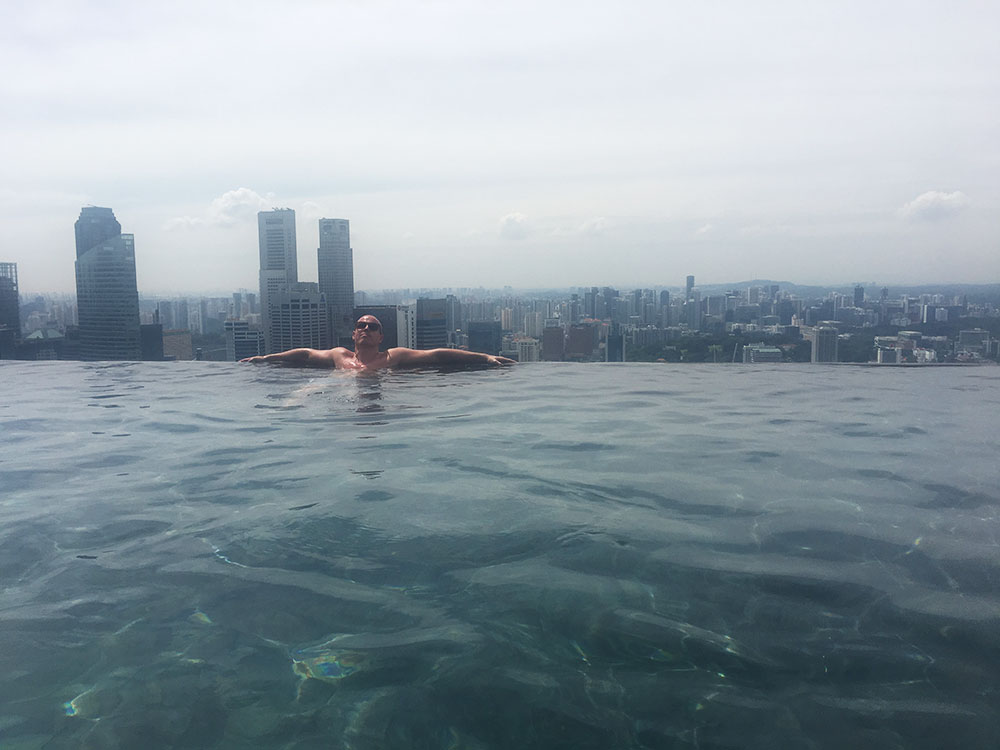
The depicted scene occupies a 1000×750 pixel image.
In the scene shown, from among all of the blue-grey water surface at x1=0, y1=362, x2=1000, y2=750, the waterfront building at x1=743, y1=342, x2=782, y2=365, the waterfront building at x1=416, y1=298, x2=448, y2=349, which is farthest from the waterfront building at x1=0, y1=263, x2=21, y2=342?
the blue-grey water surface at x1=0, y1=362, x2=1000, y2=750

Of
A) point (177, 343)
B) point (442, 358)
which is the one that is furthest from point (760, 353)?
point (177, 343)

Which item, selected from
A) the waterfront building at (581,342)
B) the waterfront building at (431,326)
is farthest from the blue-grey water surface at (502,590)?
the waterfront building at (581,342)

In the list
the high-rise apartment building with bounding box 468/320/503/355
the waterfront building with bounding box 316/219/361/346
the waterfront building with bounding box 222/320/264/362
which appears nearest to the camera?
the high-rise apartment building with bounding box 468/320/503/355

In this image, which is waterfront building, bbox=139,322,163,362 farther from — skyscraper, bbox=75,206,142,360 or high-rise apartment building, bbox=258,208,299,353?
high-rise apartment building, bbox=258,208,299,353

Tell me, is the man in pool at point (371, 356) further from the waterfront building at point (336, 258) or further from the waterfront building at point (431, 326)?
the waterfront building at point (336, 258)

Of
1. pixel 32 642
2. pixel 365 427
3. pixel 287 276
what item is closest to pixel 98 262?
pixel 287 276

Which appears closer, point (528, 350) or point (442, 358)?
point (442, 358)

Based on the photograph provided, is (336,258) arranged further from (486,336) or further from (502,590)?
(502,590)
